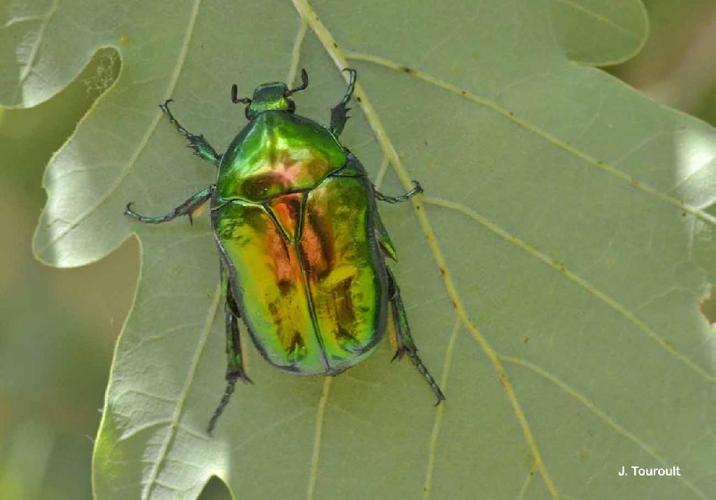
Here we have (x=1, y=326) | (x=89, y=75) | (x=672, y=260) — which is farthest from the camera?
(x=1, y=326)

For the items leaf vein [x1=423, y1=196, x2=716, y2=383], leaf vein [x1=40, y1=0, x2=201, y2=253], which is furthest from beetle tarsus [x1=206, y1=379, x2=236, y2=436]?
leaf vein [x1=423, y1=196, x2=716, y2=383]

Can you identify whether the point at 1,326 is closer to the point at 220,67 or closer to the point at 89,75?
the point at 89,75

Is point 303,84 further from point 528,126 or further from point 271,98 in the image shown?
point 528,126

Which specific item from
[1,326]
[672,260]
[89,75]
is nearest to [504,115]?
[672,260]

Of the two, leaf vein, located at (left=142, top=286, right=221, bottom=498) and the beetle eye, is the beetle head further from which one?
leaf vein, located at (left=142, top=286, right=221, bottom=498)

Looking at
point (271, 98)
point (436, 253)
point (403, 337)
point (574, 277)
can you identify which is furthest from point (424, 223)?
point (271, 98)

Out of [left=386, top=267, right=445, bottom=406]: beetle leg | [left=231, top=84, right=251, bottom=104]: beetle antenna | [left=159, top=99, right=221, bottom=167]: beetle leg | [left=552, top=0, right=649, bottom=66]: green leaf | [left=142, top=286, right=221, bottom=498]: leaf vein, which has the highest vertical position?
[left=552, top=0, right=649, bottom=66]: green leaf

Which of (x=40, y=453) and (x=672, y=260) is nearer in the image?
(x=672, y=260)
